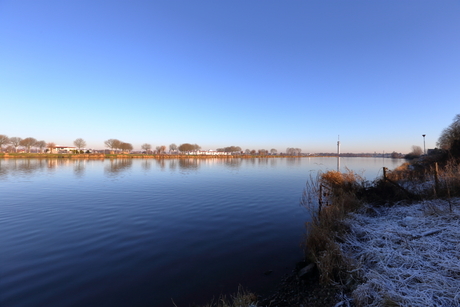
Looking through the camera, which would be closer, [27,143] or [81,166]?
Answer: [81,166]

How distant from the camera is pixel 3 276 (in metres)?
6.50

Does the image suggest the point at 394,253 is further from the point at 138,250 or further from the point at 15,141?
the point at 15,141

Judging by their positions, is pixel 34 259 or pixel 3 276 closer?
pixel 3 276

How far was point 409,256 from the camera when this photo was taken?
551 cm

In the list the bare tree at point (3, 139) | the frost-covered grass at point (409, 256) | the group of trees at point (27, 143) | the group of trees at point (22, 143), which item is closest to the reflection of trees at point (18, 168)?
the frost-covered grass at point (409, 256)

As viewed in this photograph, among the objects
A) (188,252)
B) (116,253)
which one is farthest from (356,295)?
(116,253)

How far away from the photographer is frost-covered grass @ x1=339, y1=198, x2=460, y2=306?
416 centimetres

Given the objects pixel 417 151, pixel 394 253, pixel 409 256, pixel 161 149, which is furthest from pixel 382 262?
pixel 161 149

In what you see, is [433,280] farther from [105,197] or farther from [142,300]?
[105,197]

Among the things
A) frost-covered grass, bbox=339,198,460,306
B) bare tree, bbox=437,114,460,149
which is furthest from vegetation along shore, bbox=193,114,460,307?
bare tree, bbox=437,114,460,149

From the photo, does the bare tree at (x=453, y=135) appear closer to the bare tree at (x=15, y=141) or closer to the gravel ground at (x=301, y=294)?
the gravel ground at (x=301, y=294)

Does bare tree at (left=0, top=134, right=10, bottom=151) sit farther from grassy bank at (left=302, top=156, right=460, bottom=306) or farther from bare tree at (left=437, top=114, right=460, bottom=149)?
bare tree at (left=437, top=114, right=460, bottom=149)

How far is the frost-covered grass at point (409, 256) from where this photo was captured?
4156 millimetres

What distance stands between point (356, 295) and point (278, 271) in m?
3.13
